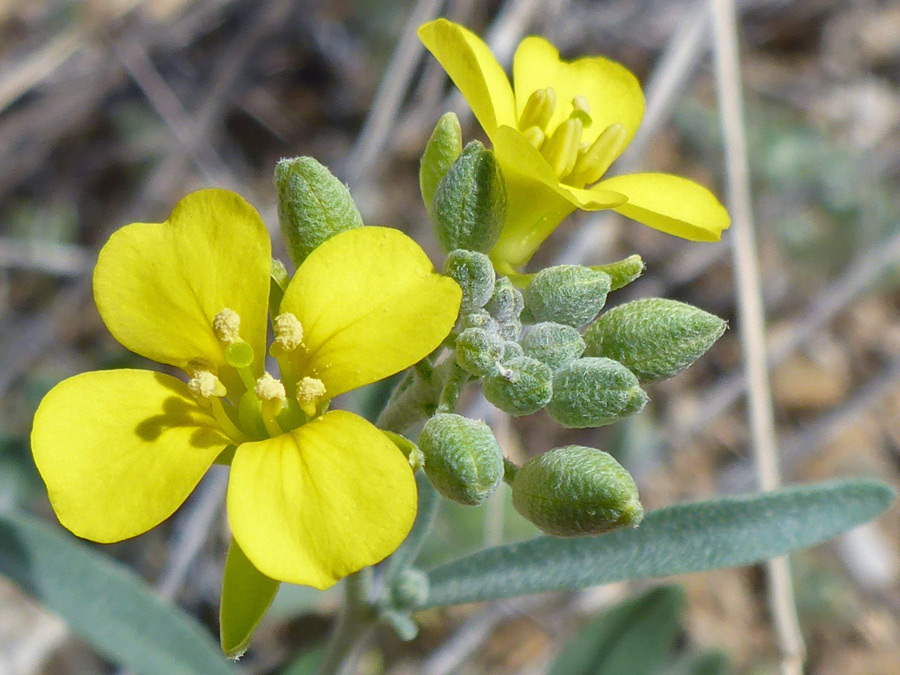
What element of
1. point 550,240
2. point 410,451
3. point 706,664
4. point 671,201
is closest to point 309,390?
point 410,451

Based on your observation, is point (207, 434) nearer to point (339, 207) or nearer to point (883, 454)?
point (339, 207)

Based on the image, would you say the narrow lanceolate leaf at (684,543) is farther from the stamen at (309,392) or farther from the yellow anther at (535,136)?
the yellow anther at (535,136)

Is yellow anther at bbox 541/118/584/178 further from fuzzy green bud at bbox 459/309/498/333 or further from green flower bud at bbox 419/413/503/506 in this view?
green flower bud at bbox 419/413/503/506

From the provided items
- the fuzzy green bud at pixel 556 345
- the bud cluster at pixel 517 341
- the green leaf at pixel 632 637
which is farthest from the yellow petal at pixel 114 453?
the green leaf at pixel 632 637

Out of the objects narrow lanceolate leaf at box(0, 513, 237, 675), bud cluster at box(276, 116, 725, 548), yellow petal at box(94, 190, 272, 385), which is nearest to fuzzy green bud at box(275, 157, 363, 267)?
bud cluster at box(276, 116, 725, 548)

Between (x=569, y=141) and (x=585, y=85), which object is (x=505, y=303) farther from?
(x=585, y=85)

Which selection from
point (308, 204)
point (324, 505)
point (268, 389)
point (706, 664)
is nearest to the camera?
point (324, 505)
